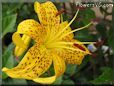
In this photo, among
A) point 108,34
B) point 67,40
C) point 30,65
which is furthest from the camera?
point 108,34

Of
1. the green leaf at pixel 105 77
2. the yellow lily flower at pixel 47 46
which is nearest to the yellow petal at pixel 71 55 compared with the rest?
the yellow lily flower at pixel 47 46

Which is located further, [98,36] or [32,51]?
[98,36]

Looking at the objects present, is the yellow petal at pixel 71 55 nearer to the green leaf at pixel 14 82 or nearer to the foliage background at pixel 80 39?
the foliage background at pixel 80 39

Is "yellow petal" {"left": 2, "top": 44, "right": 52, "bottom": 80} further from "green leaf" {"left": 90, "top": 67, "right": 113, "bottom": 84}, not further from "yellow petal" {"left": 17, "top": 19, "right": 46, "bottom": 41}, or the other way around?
"green leaf" {"left": 90, "top": 67, "right": 113, "bottom": 84}

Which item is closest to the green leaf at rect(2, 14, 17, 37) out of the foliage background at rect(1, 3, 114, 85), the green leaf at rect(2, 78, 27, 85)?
the foliage background at rect(1, 3, 114, 85)

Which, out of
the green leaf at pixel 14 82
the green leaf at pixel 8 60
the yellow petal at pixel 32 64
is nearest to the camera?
the yellow petal at pixel 32 64

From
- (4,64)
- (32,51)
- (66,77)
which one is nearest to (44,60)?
(32,51)

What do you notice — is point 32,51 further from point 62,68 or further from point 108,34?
point 108,34
